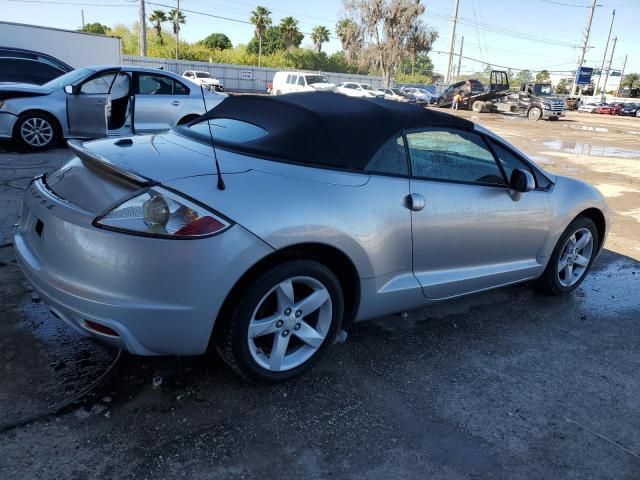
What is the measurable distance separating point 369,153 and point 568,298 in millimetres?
2483

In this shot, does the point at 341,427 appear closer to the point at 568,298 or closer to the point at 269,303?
the point at 269,303

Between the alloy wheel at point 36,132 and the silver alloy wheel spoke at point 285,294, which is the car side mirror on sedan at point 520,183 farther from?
the alloy wheel at point 36,132

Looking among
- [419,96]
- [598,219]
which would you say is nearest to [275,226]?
[598,219]

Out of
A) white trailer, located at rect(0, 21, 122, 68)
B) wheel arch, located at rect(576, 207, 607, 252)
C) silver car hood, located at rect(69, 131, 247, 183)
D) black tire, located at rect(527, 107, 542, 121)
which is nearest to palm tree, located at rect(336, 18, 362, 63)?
black tire, located at rect(527, 107, 542, 121)

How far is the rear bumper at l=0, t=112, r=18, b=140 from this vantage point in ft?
27.8

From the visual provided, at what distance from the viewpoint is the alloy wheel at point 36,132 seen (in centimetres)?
869

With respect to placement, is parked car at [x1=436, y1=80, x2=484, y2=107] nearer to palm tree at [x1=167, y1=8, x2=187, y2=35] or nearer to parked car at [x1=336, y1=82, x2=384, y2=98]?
parked car at [x1=336, y1=82, x2=384, y2=98]

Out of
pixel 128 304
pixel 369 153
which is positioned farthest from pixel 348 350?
pixel 128 304

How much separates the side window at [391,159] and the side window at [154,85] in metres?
7.11

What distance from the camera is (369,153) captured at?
9.90ft

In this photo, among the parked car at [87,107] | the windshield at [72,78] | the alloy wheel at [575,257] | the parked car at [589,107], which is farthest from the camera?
the parked car at [589,107]

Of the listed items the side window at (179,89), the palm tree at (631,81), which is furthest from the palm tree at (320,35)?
the side window at (179,89)

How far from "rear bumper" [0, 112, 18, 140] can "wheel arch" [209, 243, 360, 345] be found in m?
7.78

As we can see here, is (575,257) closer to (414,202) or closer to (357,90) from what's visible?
(414,202)
